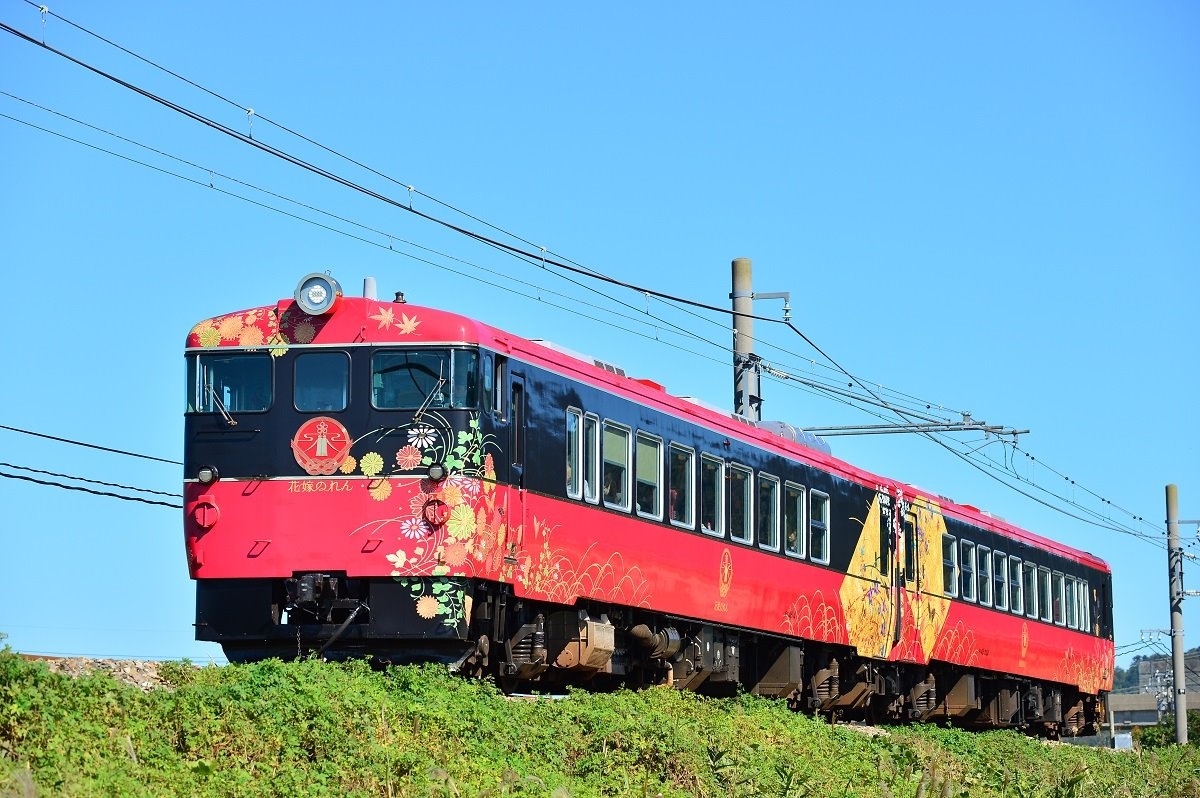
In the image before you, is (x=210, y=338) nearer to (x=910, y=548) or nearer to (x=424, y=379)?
(x=424, y=379)

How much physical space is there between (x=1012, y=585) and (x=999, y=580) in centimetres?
82

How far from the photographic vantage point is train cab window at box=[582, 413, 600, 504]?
1595cm

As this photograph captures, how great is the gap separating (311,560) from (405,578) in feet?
2.57

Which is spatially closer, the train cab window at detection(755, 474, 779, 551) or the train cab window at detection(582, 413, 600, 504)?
the train cab window at detection(582, 413, 600, 504)

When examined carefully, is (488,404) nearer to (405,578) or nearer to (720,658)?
(405,578)

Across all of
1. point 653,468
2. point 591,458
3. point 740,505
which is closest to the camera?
point 591,458

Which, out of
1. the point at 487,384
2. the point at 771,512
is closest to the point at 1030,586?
the point at 771,512

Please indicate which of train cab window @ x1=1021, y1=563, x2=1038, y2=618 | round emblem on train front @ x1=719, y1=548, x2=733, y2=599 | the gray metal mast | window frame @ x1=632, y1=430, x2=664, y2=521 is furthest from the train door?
train cab window @ x1=1021, y1=563, x2=1038, y2=618

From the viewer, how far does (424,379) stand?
47.0ft

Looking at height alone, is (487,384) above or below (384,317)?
below

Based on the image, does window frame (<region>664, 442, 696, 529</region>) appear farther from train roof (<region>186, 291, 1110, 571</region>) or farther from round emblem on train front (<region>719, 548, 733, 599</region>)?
train roof (<region>186, 291, 1110, 571</region>)

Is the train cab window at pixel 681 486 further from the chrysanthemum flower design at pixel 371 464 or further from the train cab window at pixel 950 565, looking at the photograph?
the train cab window at pixel 950 565

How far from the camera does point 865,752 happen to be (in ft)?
57.4

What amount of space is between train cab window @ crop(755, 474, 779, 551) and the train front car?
606 centimetres
